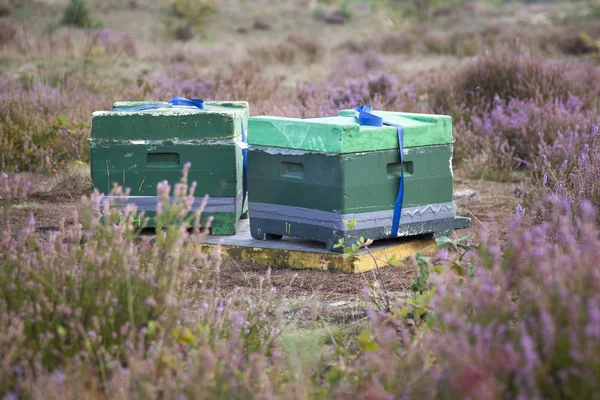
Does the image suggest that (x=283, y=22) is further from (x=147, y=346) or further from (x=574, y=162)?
(x=147, y=346)

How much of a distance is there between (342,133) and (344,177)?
0.25 metres

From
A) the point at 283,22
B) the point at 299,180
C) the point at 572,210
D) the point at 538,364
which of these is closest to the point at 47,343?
the point at 538,364

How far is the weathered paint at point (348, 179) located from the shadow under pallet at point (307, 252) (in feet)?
0.87

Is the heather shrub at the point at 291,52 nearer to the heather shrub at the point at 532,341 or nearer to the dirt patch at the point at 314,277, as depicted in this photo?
the dirt patch at the point at 314,277

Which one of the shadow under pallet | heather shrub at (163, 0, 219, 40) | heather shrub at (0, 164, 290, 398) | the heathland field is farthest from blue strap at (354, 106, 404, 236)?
heather shrub at (163, 0, 219, 40)

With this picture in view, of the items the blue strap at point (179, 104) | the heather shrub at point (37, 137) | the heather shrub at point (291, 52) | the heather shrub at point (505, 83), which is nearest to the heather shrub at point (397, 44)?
the heather shrub at point (291, 52)

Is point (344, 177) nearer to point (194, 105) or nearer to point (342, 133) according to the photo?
point (342, 133)

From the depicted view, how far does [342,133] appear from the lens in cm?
409

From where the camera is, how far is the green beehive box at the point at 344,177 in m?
4.19

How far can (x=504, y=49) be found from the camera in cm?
898

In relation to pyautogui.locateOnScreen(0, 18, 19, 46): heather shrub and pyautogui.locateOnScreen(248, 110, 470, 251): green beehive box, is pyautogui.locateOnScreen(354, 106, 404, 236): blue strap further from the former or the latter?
pyautogui.locateOnScreen(0, 18, 19, 46): heather shrub

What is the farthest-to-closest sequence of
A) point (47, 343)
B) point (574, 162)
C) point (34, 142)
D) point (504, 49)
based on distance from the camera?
point (504, 49) < point (34, 142) < point (574, 162) < point (47, 343)

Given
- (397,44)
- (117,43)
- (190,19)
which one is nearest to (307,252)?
(117,43)

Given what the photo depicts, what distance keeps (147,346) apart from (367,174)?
6.03ft
